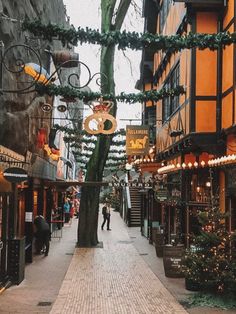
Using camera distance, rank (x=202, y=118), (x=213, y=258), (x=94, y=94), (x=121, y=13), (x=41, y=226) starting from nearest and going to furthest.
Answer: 1. (x=213, y=258)
2. (x=94, y=94)
3. (x=202, y=118)
4. (x=41, y=226)
5. (x=121, y=13)

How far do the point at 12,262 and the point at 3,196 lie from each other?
6.01ft

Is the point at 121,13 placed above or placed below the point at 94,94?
above

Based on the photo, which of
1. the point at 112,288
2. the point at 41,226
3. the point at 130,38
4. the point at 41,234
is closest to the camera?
the point at 130,38

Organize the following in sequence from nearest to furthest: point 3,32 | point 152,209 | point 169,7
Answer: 1. point 3,32
2. point 169,7
3. point 152,209

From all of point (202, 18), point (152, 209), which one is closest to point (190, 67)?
point (202, 18)

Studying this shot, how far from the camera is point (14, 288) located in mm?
12781

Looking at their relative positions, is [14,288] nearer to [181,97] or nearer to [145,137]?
A: [181,97]

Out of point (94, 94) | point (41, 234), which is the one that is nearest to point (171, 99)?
point (41, 234)

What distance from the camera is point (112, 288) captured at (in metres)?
13.0

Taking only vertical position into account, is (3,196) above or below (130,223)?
above

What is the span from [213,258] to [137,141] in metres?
11.0

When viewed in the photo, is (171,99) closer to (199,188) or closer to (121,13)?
(121,13)

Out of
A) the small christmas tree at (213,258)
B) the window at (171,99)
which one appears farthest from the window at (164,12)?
the small christmas tree at (213,258)

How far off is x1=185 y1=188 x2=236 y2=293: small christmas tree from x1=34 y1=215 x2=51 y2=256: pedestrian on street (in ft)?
27.0
